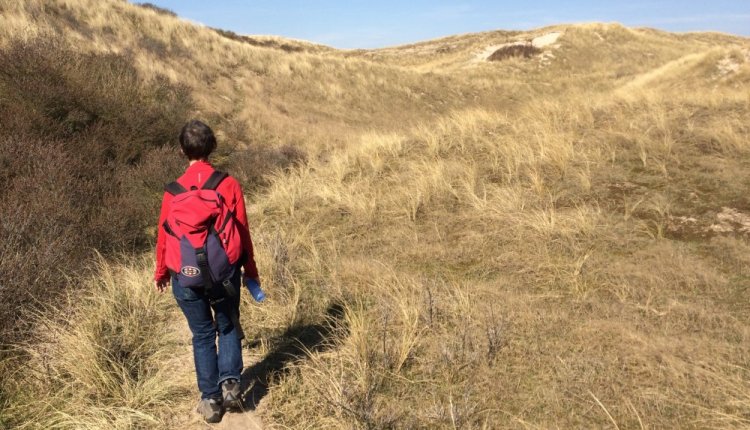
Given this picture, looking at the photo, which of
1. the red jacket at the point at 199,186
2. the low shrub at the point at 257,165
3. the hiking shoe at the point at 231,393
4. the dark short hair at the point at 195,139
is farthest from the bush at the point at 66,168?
the dark short hair at the point at 195,139

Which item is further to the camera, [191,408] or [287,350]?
[287,350]

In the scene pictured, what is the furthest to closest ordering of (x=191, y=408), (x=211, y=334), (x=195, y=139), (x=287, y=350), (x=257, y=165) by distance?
(x=257, y=165) → (x=287, y=350) → (x=191, y=408) → (x=211, y=334) → (x=195, y=139)

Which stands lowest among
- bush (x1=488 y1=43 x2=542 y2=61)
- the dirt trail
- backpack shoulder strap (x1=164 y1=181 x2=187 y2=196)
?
the dirt trail

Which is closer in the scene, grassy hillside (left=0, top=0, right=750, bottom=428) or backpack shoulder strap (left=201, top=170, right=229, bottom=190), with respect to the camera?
backpack shoulder strap (left=201, top=170, right=229, bottom=190)

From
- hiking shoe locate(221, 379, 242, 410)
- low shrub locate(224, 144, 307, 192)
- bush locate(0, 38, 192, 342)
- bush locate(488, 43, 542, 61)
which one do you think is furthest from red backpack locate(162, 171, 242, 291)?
bush locate(488, 43, 542, 61)

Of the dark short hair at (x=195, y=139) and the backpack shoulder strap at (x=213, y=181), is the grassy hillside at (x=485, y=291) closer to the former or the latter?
the backpack shoulder strap at (x=213, y=181)

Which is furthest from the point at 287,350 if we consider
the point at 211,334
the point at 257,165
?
the point at 257,165

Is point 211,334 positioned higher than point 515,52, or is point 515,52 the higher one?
point 515,52

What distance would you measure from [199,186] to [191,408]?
144cm

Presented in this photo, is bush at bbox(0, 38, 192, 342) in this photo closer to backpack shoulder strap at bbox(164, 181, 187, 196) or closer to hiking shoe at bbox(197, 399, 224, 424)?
hiking shoe at bbox(197, 399, 224, 424)

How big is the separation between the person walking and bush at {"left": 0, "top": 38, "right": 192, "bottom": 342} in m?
1.65

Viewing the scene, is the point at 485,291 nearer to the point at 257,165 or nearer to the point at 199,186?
the point at 199,186

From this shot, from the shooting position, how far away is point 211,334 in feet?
8.87

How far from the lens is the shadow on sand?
10.1ft
